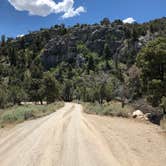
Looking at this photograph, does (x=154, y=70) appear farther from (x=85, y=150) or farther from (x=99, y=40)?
(x=99, y=40)

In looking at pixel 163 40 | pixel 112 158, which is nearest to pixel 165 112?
pixel 163 40

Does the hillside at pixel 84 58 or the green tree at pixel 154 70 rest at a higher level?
the hillside at pixel 84 58

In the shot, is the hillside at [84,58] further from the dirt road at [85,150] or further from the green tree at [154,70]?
the dirt road at [85,150]

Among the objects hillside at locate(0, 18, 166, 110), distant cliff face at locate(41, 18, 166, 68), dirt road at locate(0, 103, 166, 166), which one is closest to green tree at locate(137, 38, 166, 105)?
dirt road at locate(0, 103, 166, 166)

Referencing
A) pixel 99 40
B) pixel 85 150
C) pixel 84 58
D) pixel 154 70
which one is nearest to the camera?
pixel 85 150

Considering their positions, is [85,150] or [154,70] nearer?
[85,150]

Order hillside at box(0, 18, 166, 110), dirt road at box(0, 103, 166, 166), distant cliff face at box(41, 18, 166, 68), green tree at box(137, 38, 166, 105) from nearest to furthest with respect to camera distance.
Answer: dirt road at box(0, 103, 166, 166), green tree at box(137, 38, 166, 105), hillside at box(0, 18, 166, 110), distant cliff face at box(41, 18, 166, 68)

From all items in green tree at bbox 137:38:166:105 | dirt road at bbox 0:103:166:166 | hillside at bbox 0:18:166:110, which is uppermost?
hillside at bbox 0:18:166:110

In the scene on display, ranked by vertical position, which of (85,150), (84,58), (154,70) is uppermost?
(84,58)

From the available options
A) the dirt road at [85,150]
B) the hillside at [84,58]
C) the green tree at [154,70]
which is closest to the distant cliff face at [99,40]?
the hillside at [84,58]

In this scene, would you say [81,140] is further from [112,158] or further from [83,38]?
[83,38]

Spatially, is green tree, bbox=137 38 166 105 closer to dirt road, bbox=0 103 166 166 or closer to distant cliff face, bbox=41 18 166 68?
dirt road, bbox=0 103 166 166

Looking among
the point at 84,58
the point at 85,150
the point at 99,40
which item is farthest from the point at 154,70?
the point at 99,40

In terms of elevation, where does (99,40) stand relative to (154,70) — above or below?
above
